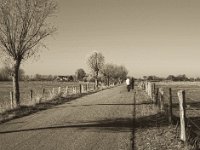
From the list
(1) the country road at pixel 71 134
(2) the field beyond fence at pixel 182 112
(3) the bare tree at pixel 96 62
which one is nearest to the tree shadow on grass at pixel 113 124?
(1) the country road at pixel 71 134

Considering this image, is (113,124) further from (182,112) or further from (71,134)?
(182,112)

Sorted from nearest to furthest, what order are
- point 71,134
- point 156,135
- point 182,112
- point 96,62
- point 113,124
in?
point 182,112
point 156,135
point 71,134
point 113,124
point 96,62

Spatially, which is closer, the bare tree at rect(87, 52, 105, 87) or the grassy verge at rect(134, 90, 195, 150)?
the grassy verge at rect(134, 90, 195, 150)

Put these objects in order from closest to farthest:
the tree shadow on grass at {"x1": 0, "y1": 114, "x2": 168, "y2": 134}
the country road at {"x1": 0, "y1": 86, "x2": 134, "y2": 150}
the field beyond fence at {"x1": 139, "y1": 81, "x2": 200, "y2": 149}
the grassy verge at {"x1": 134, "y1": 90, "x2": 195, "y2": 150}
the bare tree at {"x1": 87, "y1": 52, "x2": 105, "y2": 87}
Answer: the grassy verge at {"x1": 134, "y1": 90, "x2": 195, "y2": 150}
the country road at {"x1": 0, "y1": 86, "x2": 134, "y2": 150}
the field beyond fence at {"x1": 139, "y1": 81, "x2": 200, "y2": 149}
the tree shadow on grass at {"x1": 0, "y1": 114, "x2": 168, "y2": 134}
the bare tree at {"x1": 87, "y1": 52, "x2": 105, "y2": 87}

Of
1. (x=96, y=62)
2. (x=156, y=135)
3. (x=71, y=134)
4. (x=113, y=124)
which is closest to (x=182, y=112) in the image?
(x=156, y=135)

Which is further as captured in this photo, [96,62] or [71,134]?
[96,62]

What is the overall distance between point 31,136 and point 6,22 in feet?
47.0

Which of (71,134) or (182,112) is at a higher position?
(182,112)

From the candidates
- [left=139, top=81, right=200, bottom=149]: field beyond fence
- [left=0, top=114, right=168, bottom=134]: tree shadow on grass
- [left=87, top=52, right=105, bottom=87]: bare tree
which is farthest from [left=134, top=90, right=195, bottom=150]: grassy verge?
[left=87, top=52, right=105, bottom=87]: bare tree

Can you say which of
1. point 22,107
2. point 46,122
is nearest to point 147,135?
point 46,122

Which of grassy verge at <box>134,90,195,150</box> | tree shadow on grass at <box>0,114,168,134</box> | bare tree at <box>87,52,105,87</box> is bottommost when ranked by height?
grassy verge at <box>134,90,195,150</box>

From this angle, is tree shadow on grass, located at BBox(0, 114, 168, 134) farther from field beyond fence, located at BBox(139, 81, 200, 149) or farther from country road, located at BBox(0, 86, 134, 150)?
field beyond fence, located at BBox(139, 81, 200, 149)

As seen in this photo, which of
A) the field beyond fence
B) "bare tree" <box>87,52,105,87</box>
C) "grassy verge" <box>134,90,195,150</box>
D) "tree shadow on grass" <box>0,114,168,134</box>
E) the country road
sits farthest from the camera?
"bare tree" <box>87,52,105,87</box>

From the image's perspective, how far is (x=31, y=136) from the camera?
1173 cm
